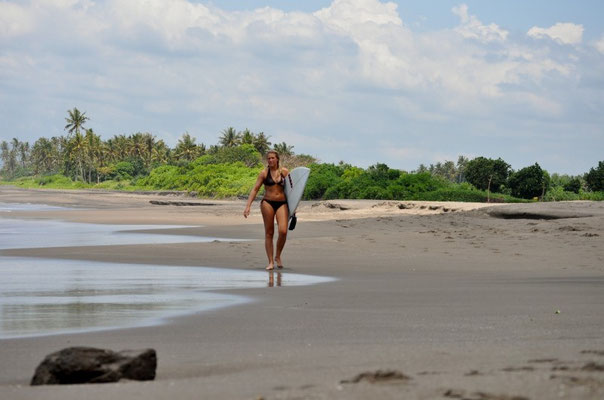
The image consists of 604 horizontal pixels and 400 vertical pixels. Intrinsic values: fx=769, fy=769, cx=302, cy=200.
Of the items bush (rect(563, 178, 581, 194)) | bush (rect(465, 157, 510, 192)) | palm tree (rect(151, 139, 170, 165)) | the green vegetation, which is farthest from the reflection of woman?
palm tree (rect(151, 139, 170, 165))

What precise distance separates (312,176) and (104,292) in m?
40.3

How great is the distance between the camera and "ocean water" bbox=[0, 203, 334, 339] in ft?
19.6

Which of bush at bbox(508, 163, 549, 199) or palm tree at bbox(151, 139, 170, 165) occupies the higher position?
palm tree at bbox(151, 139, 170, 165)

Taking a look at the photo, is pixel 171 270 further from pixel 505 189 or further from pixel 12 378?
pixel 505 189

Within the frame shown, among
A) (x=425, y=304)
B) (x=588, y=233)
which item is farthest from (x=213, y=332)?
(x=588, y=233)

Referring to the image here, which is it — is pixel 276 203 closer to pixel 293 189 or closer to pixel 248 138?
pixel 293 189

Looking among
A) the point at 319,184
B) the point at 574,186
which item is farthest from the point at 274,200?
the point at 574,186

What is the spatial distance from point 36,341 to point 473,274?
6516 mm

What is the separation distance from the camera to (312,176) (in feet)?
158

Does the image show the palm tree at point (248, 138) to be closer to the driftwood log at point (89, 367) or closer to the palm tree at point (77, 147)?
the palm tree at point (77, 147)

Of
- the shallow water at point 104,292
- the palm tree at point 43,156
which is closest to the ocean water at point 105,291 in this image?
the shallow water at point 104,292

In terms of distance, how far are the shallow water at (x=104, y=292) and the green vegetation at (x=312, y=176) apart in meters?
29.9

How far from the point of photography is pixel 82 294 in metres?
7.89

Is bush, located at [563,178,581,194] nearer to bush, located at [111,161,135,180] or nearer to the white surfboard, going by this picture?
the white surfboard
